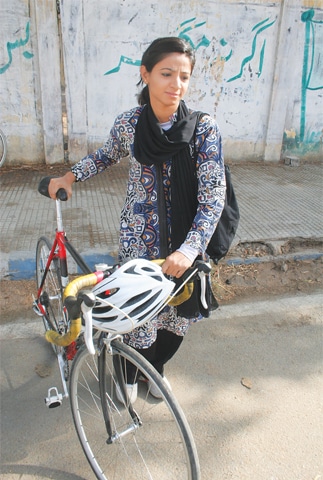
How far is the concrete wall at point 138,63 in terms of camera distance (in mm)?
5105

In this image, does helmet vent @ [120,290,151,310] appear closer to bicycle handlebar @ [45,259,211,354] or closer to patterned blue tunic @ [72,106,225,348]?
bicycle handlebar @ [45,259,211,354]

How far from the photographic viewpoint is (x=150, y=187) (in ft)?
5.87

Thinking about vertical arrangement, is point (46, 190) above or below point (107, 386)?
above

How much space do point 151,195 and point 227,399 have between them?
49.8 inches

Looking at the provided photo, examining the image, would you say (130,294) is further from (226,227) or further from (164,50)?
(164,50)

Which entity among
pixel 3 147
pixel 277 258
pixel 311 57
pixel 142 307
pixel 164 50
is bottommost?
pixel 277 258

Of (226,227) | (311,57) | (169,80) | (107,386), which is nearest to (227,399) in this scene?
(107,386)

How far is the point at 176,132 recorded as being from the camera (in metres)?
1.64

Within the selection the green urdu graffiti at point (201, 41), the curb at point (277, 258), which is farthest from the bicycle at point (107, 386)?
the green urdu graffiti at point (201, 41)

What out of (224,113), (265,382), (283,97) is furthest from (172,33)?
(265,382)

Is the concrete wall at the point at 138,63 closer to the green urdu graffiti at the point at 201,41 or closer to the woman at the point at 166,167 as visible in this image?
the green urdu graffiti at the point at 201,41

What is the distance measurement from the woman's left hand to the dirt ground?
178 cm

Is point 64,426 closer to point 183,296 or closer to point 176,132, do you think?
point 183,296

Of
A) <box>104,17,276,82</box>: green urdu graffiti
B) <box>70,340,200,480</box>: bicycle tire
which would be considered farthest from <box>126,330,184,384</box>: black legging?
<box>104,17,276,82</box>: green urdu graffiti
